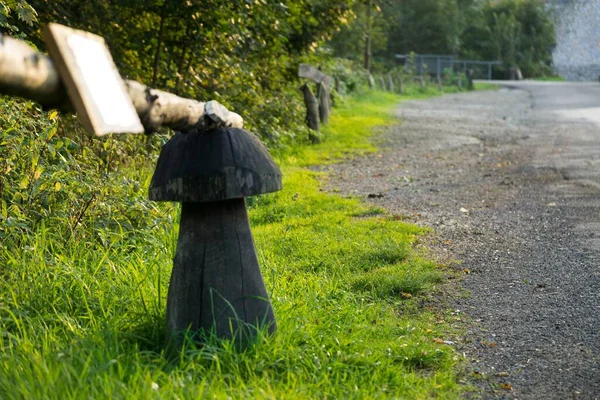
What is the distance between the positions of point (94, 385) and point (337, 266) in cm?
323

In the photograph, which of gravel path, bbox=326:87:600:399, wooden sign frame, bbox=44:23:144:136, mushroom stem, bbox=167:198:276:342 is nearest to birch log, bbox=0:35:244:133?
wooden sign frame, bbox=44:23:144:136

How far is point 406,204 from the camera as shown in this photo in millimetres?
9781

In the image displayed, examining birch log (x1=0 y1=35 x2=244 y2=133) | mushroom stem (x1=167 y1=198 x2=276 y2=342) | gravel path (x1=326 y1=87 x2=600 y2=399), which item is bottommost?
gravel path (x1=326 y1=87 x2=600 y2=399)

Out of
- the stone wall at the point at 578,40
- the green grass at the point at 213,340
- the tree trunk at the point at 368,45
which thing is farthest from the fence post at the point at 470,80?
the green grass at the point at 213,340

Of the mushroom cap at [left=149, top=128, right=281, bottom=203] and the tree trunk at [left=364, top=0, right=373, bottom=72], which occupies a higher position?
the tree trunk at [left=364, top=0, right=373, bottom=72]

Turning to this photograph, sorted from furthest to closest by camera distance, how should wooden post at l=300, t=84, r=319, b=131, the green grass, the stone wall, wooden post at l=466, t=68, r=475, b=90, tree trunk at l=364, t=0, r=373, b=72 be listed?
wooden post at l=466, t=68, r=475, b=90, tree trunk at l=364, t=0, r=373, b=72, the stone wall, wooden post at l=300, t=84, r=319, b=131, the green grass

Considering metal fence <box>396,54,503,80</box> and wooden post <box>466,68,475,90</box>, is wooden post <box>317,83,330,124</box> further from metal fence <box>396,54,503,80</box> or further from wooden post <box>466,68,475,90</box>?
metal fence <box>396,54,503,80</box>

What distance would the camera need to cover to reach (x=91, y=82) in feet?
10.4

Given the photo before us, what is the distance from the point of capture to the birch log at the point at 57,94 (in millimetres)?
2982

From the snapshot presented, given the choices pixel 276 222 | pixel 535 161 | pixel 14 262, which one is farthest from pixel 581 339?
pixel 535 161

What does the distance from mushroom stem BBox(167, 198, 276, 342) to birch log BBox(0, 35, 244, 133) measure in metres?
0.44

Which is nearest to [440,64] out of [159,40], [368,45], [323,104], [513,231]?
[368,45]

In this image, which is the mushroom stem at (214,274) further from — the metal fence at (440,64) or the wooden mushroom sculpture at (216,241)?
the metal fence at (440,64)

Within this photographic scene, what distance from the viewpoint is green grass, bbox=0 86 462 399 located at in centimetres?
383
